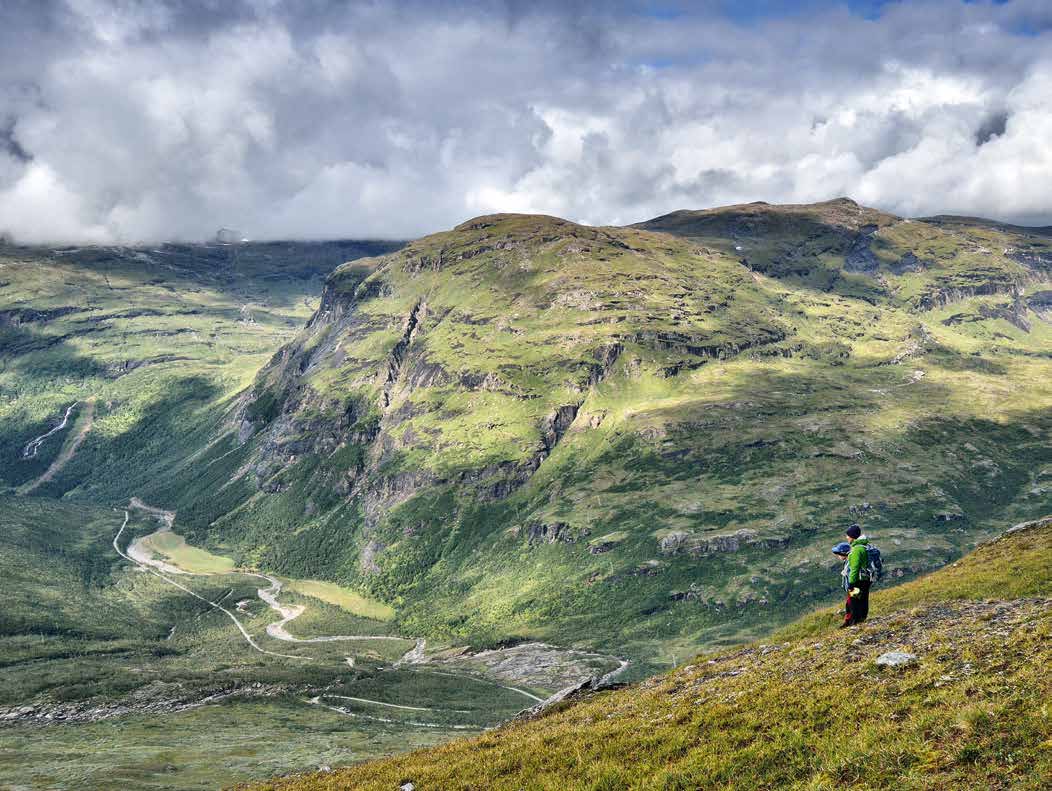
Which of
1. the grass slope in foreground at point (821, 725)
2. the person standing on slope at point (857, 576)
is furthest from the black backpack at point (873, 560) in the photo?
the grass slope in foreground at point (821, 725)

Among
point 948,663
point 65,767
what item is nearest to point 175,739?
point 65,767

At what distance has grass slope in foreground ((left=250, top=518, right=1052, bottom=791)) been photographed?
28984 mm

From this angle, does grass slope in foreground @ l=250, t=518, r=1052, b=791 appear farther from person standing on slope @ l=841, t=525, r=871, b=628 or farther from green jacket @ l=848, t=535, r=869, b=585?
green jacket @ l=848, t=535, r=869, b=585

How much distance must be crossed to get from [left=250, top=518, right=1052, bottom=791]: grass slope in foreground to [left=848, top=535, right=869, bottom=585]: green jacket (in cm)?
340

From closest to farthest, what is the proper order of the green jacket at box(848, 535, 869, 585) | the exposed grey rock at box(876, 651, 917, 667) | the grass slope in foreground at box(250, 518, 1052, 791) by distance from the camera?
the grass slope in foreground at box(250, 518, 1052, 791) < the exposed grey rock at box(876, 651, 917, 667) < the green jacket at box(848, 535, 869, 585)

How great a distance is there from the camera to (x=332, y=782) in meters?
51.4

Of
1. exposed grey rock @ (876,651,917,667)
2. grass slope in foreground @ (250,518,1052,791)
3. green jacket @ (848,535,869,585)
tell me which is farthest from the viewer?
green jacket @ (848,535,869,585)

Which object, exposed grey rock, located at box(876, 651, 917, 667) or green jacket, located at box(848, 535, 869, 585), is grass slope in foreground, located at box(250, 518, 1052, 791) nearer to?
exposed grey rock, located at box(876, 651, 917, 667)

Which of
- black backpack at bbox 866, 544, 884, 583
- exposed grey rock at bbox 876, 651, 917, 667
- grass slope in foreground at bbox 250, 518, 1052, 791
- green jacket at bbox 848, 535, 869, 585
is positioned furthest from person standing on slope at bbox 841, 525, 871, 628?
exposed grey rock at bbox 876, 651, 917, 667

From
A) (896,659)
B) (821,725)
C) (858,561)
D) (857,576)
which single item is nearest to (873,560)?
(858,561)

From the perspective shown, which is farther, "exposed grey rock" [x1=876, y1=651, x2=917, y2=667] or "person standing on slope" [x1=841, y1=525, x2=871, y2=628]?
"person standing on slope" [x1=841, y1=525, x2=871, y2=628]

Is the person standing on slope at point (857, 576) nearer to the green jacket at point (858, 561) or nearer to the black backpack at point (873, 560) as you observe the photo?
the green jacket at point (858, 561)

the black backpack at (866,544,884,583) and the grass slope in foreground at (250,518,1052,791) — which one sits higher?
the black backpack at (866,544,884,583)

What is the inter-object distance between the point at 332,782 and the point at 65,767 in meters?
147
